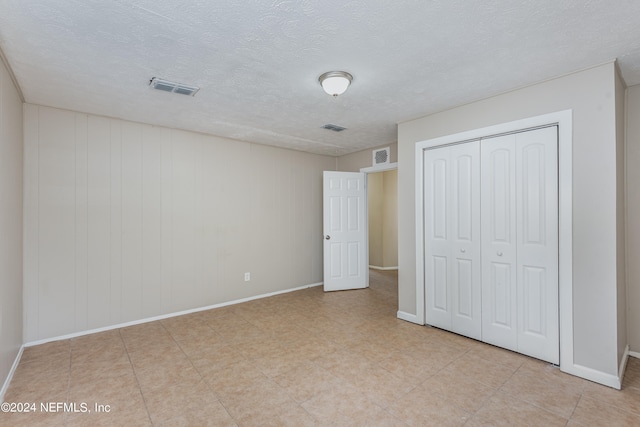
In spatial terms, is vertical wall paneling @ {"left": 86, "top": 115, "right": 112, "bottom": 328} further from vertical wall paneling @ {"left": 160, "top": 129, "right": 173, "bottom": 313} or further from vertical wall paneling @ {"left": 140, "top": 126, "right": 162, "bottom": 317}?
vertical wall paneling @ {"left": 160, "top": 129, "right": 173, "bottom": 313}

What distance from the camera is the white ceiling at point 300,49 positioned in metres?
1.71

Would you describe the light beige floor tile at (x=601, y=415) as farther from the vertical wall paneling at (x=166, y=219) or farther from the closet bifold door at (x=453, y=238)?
the vertical wall paneling at (x=166, y=219)

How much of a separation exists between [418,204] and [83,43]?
3.37 m

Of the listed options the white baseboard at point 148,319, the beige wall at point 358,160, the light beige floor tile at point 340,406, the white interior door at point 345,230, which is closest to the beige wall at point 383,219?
the beige wall at point 358,160

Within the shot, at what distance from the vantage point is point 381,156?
504cm

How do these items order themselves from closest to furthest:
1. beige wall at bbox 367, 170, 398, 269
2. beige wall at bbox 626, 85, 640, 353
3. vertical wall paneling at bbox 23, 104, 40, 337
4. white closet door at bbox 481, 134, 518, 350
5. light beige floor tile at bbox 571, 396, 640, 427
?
light beige floor tile at bbox 571, 396, 640, 427
beige wall at bbox 626, 85, 640, 353
white closet door at bbox 481, 134, 518, 350
vertical wall paneling at bbox 23, 104, 40, 337
beige wall at bbox 367, 170, 398, 269

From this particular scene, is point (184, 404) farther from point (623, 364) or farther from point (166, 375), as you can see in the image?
point (623, 364)

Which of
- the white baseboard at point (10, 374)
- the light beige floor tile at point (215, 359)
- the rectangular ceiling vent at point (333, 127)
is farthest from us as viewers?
the rectangular ceiling vent at point (333, 127)

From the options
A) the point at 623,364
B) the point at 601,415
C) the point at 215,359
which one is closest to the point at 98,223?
the point at 215,359

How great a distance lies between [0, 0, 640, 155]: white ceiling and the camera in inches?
67.3

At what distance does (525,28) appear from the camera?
1.89m

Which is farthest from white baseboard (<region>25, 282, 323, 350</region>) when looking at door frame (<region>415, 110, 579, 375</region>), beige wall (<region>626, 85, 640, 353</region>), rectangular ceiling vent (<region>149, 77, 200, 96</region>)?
→ beige wall (<region>626, 85, 640, 353</region>)

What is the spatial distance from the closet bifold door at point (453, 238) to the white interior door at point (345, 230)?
191cm

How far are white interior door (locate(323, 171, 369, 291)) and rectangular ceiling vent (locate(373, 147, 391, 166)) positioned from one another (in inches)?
15.8
